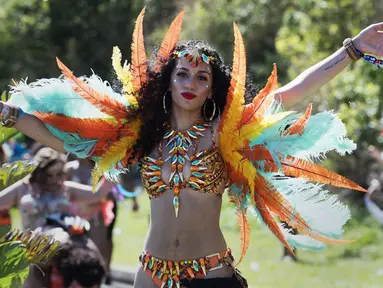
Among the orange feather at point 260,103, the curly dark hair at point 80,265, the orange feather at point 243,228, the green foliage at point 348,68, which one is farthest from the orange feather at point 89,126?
the green foliage at point 348,68

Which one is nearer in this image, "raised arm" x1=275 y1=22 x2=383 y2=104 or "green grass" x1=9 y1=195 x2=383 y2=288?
"raised arm" x1=275 y1=22 x2=383 y2=104

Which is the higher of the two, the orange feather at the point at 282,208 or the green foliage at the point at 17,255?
the orange feather at the point at 282,208

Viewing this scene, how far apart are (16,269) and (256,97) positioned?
160 cm

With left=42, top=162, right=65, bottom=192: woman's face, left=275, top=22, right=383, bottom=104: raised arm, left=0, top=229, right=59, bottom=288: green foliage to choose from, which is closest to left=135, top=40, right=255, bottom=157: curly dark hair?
left=275, top=22, right=383, bottom=104: raised arm

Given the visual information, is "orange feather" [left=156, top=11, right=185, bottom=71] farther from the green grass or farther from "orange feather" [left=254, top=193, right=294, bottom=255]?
the green grass

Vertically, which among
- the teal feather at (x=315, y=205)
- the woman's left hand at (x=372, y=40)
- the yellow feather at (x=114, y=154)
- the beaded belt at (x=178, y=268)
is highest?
the woman's left hand at (x=372, y=40)

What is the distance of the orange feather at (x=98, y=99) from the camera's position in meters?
4.97

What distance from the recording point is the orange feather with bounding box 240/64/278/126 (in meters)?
4.80

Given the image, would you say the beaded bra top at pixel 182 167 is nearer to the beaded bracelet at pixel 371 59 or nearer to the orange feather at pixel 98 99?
the orange feather at pixel 98 99

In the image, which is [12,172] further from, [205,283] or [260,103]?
[260,103]

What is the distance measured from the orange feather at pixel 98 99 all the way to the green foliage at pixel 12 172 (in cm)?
66

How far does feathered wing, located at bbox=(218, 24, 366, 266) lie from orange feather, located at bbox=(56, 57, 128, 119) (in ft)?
1.94

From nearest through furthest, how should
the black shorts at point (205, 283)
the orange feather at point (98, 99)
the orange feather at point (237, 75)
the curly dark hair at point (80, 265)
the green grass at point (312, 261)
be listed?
the black shorts at point (205, 283), the orange feather at point (237, 75), the orange feather at point (98, 99), the curly dark hair at point (80, 265), the green grass at point (312, 261)

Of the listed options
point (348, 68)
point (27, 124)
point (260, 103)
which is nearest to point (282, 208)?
point (260, 103)
